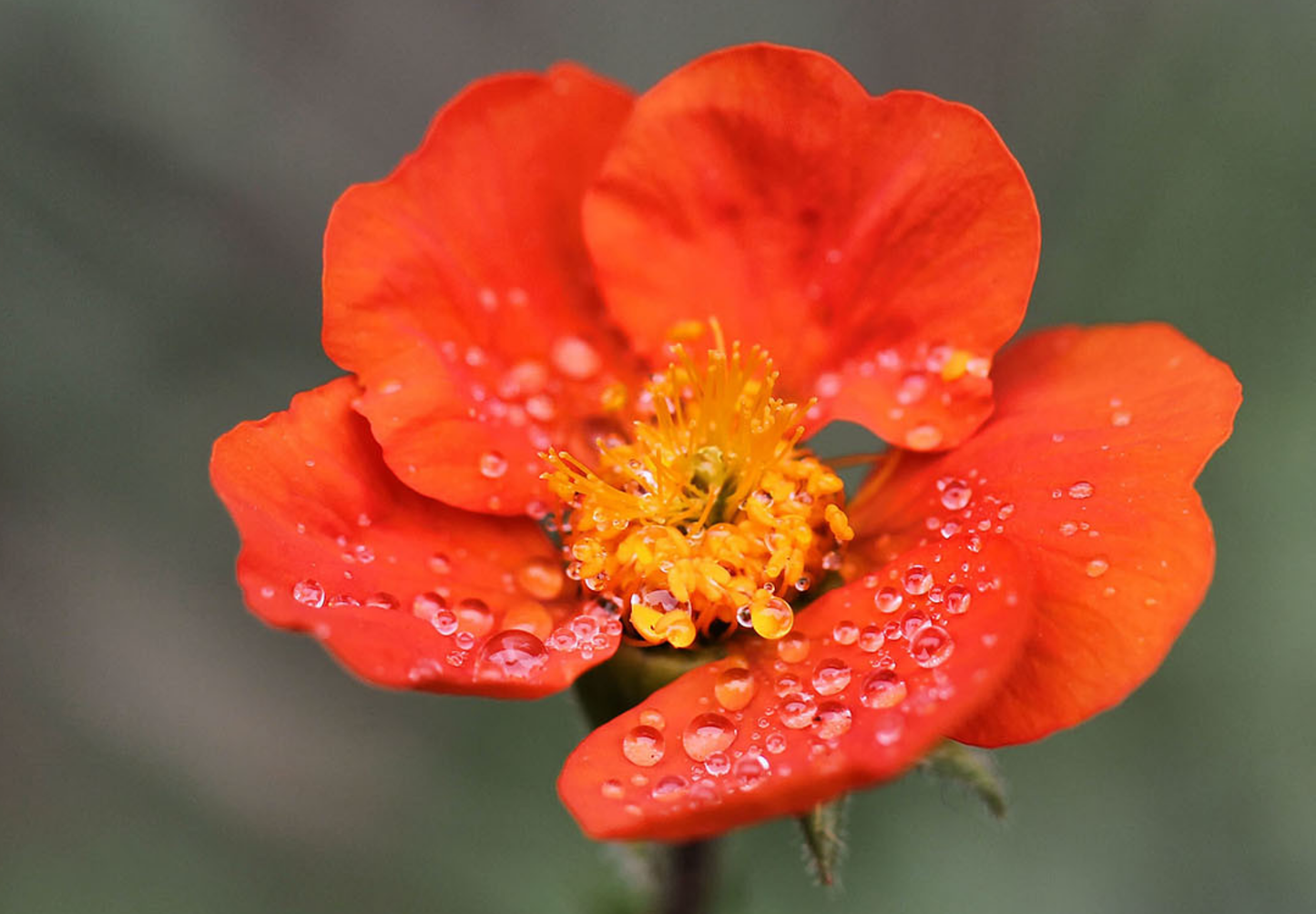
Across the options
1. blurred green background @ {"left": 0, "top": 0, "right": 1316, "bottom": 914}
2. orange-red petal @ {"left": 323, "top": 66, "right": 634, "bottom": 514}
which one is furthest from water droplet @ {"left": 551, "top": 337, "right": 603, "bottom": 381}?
blurred green background @ {"left": 0, "top": 0, "right": 1316, "bottom": 914}

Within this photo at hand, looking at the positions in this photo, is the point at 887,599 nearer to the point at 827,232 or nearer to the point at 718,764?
the point at 718,764

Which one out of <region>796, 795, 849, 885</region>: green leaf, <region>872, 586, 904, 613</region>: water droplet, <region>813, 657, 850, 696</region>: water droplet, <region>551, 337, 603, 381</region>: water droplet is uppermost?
<region>551, 337, 603, 381</region>: water droplet

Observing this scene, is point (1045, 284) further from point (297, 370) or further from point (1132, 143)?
point (297, 370)

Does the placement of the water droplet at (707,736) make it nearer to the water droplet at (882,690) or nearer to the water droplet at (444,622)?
the water droplet at (882,690)

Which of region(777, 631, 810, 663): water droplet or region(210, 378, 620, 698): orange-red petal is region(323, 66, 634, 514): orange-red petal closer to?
region(210, 378, 620, 698): orange-red petal

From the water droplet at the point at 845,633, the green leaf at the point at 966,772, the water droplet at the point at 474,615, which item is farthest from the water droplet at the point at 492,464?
the green leaf at the point at 966,772

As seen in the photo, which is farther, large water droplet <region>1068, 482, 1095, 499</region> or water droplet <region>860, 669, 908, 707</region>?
large water droplet <region>1068, 482, 1095, 499</region>

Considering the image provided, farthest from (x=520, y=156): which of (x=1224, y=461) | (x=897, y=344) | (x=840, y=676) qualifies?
(x=1224, y=461)

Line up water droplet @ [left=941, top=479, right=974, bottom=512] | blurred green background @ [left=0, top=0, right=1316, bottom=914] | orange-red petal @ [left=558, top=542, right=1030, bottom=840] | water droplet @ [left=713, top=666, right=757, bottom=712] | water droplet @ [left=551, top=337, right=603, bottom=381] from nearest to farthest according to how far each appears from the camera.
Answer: orange-red petal @ [left=558, top=542, right=1030, bottom=840] → water droplet @ [left=713, top=666, right=757, bottom=712] → water droplet @ [left=941, top=479, right=974, bottom=512] → water droplet @ [left=551, top=337, right=603, bottom=381] → blurred green background @ [left=0, top=0, right=1316, bottom=914]
